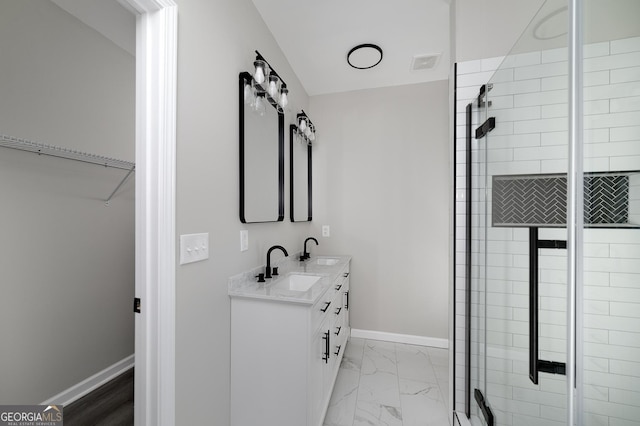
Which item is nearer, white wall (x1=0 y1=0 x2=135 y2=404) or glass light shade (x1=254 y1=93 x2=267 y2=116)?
white wall (x1=0 y1=0 x2=135 y2=404)

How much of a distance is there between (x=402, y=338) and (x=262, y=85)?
2703mm

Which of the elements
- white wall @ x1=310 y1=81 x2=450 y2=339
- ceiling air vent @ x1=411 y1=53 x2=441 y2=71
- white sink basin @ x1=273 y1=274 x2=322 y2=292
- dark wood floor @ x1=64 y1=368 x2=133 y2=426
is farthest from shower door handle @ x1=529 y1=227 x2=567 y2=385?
dark wood floor @ x1=64 y1=368 x2=133 y2=426

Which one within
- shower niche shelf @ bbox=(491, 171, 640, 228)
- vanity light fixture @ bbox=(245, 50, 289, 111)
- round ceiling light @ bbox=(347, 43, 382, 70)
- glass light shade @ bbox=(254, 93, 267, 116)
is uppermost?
round ceiling light @ bbox=(347, 43, 382, 70)

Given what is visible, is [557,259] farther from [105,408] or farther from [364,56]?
[105,408]

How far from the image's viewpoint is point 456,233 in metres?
1.64

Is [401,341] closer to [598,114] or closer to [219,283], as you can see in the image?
[219,283]

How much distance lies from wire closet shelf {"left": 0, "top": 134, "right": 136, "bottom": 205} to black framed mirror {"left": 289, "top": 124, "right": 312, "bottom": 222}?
1311mm

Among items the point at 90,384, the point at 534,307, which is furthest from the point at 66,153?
the point at 534,307

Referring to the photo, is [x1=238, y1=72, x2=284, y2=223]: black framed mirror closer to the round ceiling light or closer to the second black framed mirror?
the second black framed mirror

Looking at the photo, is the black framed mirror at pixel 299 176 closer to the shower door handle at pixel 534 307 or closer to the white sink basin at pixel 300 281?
the white sink basin at pixel 300 281

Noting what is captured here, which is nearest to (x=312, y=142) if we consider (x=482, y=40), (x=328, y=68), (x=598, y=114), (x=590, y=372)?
(x=328, y=68)

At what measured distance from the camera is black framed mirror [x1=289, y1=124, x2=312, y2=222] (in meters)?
2.29

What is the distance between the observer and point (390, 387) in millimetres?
1899

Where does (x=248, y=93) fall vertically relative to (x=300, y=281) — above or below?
above
